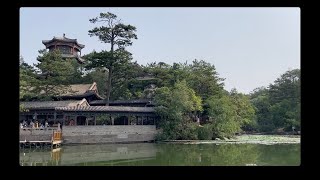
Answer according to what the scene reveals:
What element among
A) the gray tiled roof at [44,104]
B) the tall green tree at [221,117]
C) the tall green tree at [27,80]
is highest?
the tall green tree at [27,80]

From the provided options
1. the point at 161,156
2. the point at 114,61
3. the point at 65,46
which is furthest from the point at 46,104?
the point at 65,46

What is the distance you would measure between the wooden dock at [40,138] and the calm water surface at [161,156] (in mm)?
540

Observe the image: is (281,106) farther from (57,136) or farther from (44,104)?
(44,104)

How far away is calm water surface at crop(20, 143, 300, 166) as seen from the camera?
1206 cm

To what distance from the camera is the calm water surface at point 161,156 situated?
1206 cm

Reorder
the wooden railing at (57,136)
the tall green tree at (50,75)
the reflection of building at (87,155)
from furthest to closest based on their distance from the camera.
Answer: the tall green tree at (50,75), the wooden railing at (57,136), the reflection of building at (87,155)

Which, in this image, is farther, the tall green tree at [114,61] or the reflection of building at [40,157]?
the tall green tree at [114,61]

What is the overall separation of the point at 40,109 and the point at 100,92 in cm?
679

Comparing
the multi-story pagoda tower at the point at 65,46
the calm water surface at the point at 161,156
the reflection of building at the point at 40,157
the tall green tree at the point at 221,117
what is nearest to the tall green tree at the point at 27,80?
the calm water surface at the point at 161,156

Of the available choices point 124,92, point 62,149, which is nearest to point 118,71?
point 124,92

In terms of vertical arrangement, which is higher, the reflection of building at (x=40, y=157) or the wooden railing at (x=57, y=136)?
the wooden railing at (x=57, y=136)

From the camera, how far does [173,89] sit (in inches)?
797

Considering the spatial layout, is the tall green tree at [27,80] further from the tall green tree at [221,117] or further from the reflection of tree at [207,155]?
the tall green tree at [221,117]
